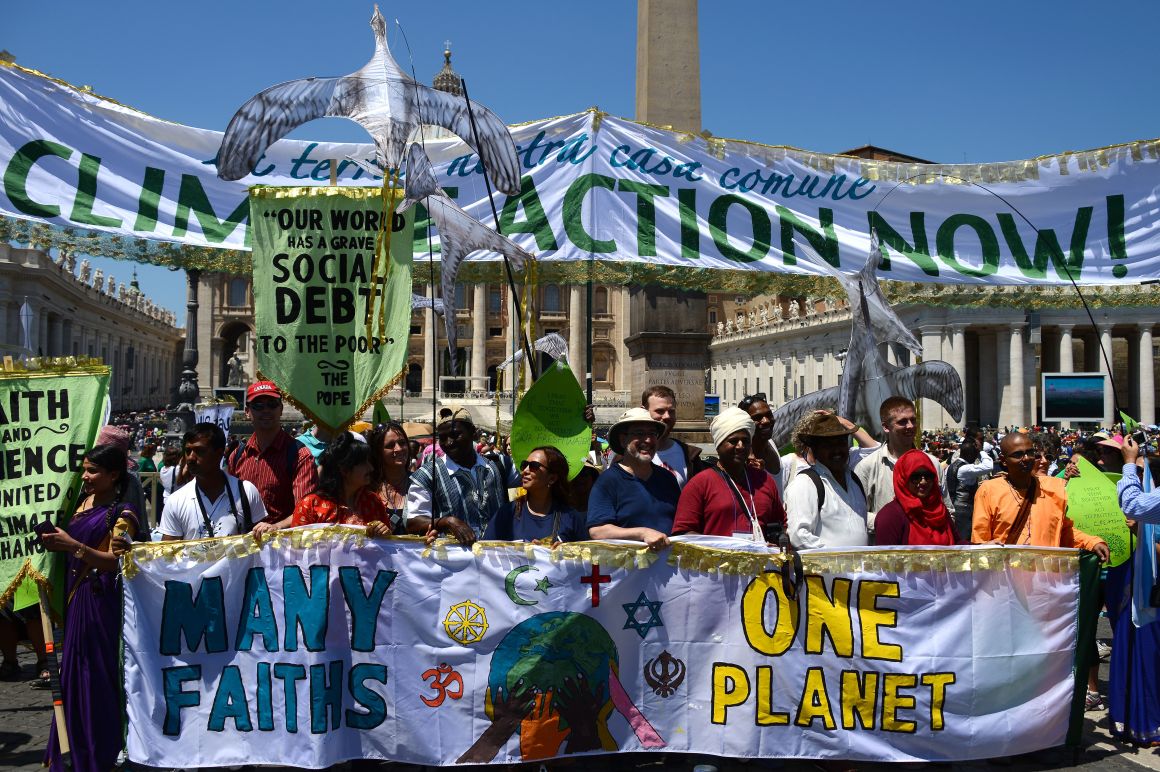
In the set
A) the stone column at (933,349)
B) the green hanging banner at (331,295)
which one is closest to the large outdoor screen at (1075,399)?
the green hanging banner at (331,295)

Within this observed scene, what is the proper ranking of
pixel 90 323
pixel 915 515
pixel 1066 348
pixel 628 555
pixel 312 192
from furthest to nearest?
pixel 90 323, pixel 1066 348, pixel 312 192, pixel 915 515, pixel 628 555

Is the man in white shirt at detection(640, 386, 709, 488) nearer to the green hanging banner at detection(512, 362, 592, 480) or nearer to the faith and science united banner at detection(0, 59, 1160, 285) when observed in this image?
the green hanging banner at detection(512, 362, 592, 480)

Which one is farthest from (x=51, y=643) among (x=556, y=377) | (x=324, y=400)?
(x=556, y=377)

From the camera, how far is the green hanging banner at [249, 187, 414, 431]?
5082mm

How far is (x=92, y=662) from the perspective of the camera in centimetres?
462

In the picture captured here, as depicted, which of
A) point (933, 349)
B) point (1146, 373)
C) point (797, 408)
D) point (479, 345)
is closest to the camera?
point (797, 408)

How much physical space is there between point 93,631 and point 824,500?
355cm

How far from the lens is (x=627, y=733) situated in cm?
471

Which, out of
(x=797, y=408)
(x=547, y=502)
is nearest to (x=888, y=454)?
(x=797, y=408)

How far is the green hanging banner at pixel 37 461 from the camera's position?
4.88m

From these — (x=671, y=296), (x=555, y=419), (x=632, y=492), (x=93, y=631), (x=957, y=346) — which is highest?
(x=957, y=346)

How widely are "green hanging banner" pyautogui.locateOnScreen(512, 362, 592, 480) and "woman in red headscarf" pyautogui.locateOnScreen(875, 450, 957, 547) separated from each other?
69.8 inches

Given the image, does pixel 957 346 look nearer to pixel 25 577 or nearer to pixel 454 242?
pixel 454 242

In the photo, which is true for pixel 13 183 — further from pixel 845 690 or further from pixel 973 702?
pixel 973 702
